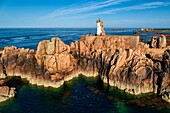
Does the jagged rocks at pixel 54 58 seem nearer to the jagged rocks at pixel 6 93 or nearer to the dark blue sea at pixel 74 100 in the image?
the dark blue sea at pixel 74 100

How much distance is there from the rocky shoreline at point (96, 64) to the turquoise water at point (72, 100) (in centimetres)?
439

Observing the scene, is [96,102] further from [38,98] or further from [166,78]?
[166,78]

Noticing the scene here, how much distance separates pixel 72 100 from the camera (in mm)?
61750

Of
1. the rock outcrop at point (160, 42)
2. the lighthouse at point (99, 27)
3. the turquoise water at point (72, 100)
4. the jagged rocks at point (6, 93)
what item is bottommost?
the turquoise water at point (72, 100)

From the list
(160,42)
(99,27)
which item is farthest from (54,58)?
(160,42)

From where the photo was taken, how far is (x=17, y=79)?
79.2 metres

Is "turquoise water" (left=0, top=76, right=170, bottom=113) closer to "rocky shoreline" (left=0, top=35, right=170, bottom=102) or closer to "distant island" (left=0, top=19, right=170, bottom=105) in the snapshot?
"distant island" (left=0, top=19, right=170, bottom=105)

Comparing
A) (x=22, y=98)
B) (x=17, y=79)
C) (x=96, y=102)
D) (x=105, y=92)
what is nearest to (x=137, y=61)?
(x=105, y=92)

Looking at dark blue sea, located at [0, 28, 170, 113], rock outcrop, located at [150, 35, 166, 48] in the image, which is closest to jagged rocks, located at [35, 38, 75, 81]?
dark blue sea, located at [0, 28, 170, 113]

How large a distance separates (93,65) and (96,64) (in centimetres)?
139

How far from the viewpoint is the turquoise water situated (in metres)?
54.8

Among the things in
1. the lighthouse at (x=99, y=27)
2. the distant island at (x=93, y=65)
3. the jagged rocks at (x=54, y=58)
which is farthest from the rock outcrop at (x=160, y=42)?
the jagged rocks at (x=54, y=58)

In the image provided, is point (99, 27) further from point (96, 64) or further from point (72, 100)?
point (72, 100)

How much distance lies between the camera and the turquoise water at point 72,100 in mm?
54844
